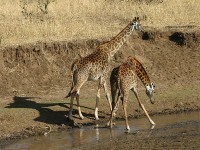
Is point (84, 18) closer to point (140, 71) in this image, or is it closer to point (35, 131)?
point (140, 71)

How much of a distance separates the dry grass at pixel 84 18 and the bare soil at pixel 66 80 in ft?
2.53

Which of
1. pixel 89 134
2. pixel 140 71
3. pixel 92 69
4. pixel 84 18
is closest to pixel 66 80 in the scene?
pixel 92 69

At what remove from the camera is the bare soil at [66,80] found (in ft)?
55.8

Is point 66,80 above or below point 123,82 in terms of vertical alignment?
below

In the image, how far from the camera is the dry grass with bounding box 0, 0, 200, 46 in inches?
902

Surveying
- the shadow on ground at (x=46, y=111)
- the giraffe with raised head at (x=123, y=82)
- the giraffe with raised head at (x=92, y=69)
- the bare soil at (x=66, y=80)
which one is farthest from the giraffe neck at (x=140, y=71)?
the shadow on ground at (x=46, y=111)

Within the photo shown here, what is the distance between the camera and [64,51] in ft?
71.9

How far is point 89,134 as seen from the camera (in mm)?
15789

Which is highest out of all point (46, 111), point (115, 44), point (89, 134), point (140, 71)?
point (115, 44)

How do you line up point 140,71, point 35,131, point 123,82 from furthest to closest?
point 140,71 < point 123,82 < point 35,131

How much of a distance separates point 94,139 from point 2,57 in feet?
22.7

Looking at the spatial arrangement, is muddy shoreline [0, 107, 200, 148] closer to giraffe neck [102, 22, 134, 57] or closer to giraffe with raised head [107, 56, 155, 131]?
giraffe with raised head [107, 56, 155, 131]

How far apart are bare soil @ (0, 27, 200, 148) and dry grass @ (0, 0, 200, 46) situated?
2.53 feet

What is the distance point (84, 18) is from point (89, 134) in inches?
442
